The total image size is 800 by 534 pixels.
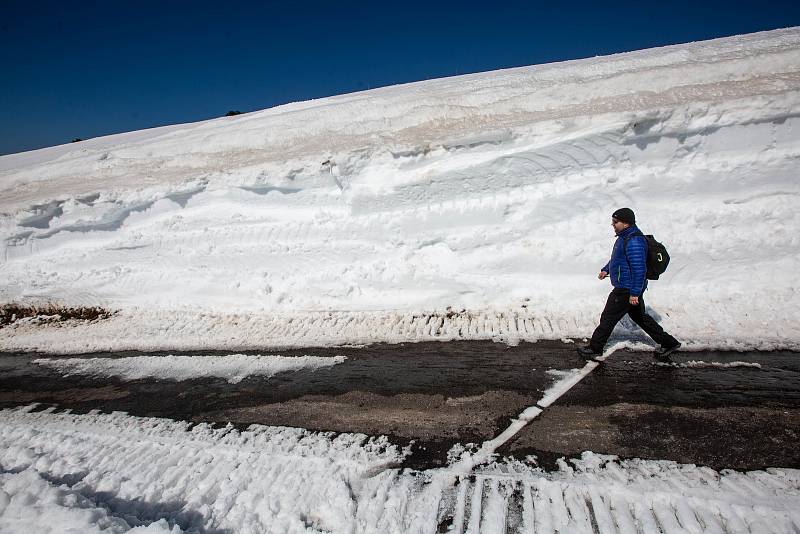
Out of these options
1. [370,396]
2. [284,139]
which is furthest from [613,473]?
[284,139]

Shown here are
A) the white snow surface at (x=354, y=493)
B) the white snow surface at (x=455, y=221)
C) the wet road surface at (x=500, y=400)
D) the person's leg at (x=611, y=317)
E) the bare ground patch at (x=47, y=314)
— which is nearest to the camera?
the white snow surface at (x=354, y=493)

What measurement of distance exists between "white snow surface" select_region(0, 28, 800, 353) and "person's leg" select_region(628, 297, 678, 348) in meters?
0.37

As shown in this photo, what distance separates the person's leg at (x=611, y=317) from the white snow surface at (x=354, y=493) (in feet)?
5.59

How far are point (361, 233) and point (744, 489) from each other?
5586 mm

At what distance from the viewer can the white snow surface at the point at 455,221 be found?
5.60 meters

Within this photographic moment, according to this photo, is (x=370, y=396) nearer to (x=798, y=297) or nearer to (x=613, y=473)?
(x=613, y=473)

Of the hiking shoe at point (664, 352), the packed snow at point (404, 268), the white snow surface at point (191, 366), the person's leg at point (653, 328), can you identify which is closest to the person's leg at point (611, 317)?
the person's leg at point (653, 328)

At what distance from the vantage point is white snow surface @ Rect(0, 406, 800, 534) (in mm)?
2393

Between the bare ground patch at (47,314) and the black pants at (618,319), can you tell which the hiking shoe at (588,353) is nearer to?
the black pants at (618,319)

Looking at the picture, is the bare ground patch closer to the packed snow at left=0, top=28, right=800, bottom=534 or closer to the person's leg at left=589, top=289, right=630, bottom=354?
the packed snow at left=0, top=28, right=800, bottom=534

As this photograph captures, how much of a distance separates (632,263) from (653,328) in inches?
27.4

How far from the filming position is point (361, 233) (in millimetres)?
7016

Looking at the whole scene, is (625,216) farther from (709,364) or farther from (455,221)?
(455,221)

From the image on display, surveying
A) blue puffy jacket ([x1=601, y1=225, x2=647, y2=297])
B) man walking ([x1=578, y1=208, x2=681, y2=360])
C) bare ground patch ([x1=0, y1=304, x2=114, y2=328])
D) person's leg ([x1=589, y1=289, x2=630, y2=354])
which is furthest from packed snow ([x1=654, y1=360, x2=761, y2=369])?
bare ground patch ([x1=0, y1=304, x2=114, y2=328])
